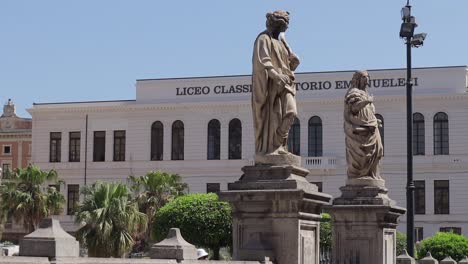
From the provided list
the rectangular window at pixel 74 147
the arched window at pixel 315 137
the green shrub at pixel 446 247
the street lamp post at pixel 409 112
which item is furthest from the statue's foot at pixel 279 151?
the rectangular window at pixel 74 147

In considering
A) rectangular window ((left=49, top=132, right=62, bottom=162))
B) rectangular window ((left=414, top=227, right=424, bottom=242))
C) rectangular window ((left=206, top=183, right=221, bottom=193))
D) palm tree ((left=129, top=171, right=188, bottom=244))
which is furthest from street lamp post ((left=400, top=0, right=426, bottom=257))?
rectangular window ((left=49, top=132, right=62, bottom=162))

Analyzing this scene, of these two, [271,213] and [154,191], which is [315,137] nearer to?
[154,191]

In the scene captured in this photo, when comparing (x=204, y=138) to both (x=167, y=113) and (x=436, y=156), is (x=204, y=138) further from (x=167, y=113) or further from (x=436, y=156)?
(x=436, y=156)

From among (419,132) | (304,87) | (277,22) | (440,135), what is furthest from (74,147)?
(277,22)

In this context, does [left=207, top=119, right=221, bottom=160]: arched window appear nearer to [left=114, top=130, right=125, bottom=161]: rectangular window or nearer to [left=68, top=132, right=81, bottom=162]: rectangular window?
[left=114, top=130, right=125, bottom=161]: rectangular window

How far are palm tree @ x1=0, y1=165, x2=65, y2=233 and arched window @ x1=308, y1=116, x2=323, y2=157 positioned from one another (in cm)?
1771

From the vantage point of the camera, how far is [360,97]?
1460 centimetres

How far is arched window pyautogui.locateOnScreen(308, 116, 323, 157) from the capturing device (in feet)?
209

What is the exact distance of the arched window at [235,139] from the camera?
214 feet

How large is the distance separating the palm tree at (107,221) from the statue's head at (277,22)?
3012 centimetres

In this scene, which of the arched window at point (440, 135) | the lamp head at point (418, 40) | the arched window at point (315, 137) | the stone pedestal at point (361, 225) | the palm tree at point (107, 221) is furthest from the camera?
the arched window at point (315, 137)

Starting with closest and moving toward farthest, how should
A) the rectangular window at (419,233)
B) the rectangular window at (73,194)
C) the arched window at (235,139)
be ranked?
1. the rectangular window at (419,233)
2. the arched window at (235,139)
3. the rectangular window at (73,194)

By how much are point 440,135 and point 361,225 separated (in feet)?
158

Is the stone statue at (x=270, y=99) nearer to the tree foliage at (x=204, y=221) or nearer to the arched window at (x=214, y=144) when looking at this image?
the tree foliage at (x=204, y=221)
